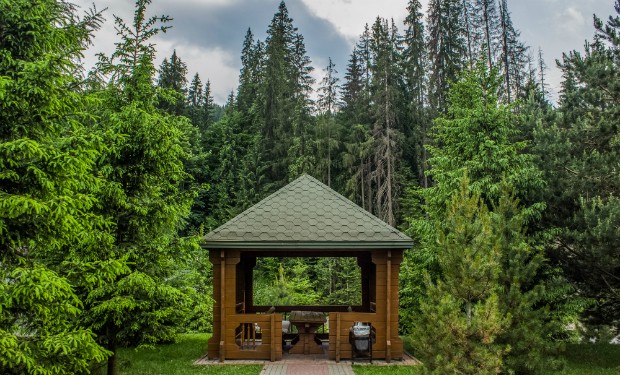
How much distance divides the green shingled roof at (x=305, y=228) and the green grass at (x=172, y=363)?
2.29m

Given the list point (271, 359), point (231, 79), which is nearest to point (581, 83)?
point (271, 359)

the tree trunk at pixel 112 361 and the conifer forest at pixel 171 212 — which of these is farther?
the tree trunk at pixel 112 361

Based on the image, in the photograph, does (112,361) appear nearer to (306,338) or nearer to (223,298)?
(223,298)

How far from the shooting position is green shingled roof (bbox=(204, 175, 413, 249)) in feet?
31.4

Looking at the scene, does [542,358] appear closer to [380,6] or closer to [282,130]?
[282,130]

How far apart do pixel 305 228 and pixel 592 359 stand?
6778 millimetres

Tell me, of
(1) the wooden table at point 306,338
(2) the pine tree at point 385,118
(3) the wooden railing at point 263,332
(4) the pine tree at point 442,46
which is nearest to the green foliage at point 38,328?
(3) the wooden railing at point 263,332

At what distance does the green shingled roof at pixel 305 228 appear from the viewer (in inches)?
377

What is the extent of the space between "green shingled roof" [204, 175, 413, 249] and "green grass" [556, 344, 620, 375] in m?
4.10

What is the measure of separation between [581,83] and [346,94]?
88.2ft

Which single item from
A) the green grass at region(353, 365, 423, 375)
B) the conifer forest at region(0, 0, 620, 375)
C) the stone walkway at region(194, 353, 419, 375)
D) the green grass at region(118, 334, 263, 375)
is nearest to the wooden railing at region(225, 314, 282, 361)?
the stone walkway at region(194, 353, 419, 375)

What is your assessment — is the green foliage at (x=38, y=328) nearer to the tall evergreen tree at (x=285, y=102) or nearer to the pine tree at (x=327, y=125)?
the tall evergreen tree at (x=285, y=102)

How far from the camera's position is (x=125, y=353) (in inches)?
414

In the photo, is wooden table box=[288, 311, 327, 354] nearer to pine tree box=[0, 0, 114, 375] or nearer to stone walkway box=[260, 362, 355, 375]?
stone walkway box=[260, 362, 355, 375]
